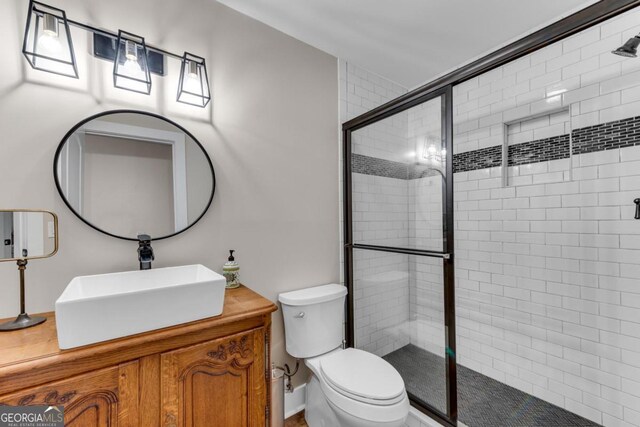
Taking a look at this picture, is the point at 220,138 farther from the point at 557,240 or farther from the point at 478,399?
the point at 478,399

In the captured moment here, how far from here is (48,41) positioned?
1219 millimetres

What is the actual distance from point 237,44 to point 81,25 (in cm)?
75

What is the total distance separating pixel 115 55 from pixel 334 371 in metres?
1.94

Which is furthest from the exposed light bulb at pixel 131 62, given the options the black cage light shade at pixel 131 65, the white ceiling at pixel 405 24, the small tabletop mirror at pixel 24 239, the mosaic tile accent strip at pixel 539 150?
the mosaic tile accent strip at pixel 539 150

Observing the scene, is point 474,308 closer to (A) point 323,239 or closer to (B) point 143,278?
(A) point 323,239

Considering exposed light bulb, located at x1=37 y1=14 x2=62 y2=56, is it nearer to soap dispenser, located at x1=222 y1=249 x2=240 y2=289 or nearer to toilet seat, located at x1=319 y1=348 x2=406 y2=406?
soap dispenser, located at x1=222 y1=249 x2=240 y2=289

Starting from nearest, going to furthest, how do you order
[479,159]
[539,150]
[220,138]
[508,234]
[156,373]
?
[156,373], [220,138], [539,150], [508,234], [479,159]

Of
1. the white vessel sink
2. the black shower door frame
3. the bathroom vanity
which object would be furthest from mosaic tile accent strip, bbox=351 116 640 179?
the white vessel sink

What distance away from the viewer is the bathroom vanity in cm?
86

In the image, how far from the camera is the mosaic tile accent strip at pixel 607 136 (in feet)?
5.43

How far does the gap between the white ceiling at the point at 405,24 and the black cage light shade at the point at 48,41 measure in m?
0.84

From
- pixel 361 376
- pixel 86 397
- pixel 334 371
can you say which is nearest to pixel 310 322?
pixel 334 371

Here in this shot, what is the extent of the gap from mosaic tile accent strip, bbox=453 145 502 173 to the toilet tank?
1.52 metres

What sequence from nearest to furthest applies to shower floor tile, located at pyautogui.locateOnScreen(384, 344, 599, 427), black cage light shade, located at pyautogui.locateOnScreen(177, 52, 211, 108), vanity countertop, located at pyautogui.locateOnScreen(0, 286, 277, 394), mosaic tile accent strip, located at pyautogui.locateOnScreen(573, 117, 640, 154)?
vanity countertop, located at pyautogui.locateOnScreen(0, 286, 277, 394)
black cage light shade, located at pyautogui.locateOnScreen(177, 52, 211, 108)
mosaic tile accent strip, located at pyautogui.locateOnScreen(573, 117, 640, 154)
shower floor tile, located at pyautogui.locateOnScreen(384, 344, 599, 427)
